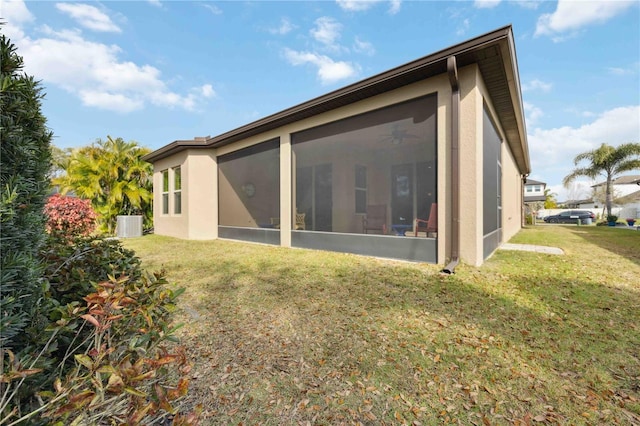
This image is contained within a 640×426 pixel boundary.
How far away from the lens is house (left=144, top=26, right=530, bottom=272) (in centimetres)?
499

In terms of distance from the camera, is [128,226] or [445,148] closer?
[445,148]

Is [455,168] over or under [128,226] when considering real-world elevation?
over

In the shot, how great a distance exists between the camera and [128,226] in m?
11.4

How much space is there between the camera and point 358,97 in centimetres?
618

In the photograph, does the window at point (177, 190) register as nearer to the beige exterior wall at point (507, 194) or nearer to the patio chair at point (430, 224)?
the patio chair at point (430, 224)

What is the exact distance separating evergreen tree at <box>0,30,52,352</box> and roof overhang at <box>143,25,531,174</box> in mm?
5302

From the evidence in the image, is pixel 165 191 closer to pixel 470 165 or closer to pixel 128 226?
pixel 128 226

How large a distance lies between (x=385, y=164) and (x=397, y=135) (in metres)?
0.72

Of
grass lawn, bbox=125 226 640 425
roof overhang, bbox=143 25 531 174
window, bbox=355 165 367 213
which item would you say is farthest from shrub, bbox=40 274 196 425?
window, bbox=355 165 367 213

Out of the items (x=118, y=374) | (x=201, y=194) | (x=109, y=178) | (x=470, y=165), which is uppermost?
(x=109, y=178)

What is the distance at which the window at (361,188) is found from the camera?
7.04 m

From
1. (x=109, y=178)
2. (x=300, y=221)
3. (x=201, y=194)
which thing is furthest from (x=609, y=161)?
(x=109, y=178)

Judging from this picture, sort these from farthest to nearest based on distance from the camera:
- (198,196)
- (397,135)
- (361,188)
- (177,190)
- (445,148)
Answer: (177,190) < (198,196) < (361,188) < (397,135) < (445,148)

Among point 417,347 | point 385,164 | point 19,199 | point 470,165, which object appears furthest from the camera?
point 385,164
